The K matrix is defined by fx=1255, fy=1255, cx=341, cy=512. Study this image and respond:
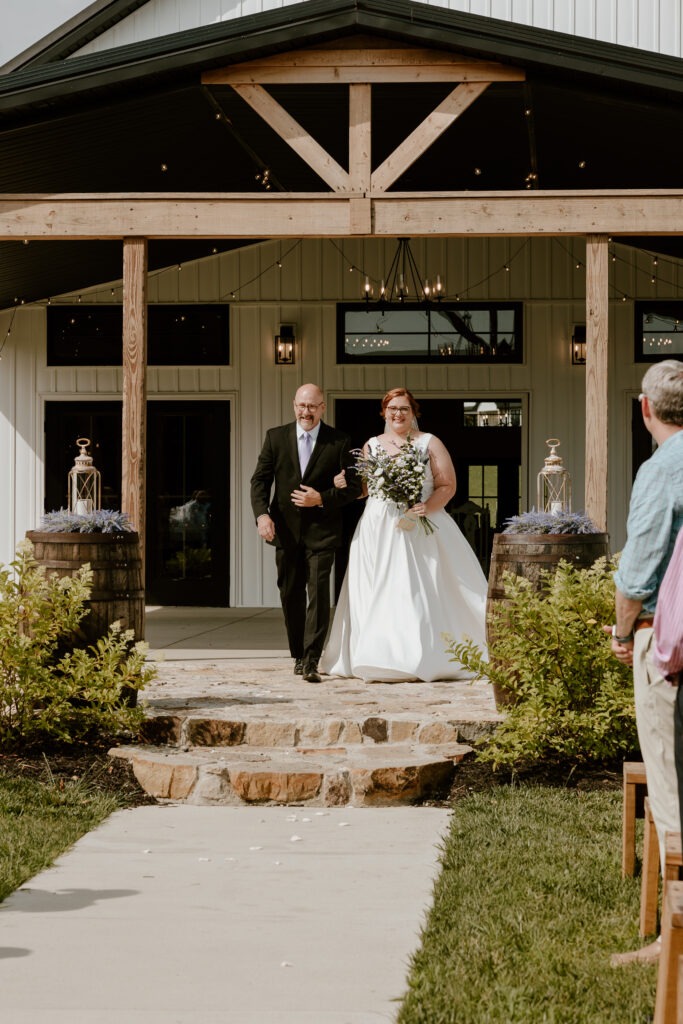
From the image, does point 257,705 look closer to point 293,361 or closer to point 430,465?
point 430,465

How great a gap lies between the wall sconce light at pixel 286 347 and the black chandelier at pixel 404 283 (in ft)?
2.86

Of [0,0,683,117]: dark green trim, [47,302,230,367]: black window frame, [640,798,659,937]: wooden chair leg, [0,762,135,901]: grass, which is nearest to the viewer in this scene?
[640,798,659,937]: wooden chair leg

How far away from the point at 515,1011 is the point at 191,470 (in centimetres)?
1033

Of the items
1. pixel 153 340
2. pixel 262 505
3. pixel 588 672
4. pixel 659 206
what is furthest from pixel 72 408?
pixel 588 672

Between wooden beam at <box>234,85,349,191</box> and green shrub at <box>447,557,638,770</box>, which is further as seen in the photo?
wooden beam at <box>234,85,349,191</box>

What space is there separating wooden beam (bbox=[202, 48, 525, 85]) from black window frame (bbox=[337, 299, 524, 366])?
486cm

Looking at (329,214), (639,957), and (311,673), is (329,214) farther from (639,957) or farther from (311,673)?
(639,957)

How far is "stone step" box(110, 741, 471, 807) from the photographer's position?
573 cm

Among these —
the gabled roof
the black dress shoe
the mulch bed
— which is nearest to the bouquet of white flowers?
the black dress shoe

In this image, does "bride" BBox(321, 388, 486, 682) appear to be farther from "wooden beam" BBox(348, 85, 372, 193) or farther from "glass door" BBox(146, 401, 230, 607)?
"glass door" BBox(146, 401, 230, 607)

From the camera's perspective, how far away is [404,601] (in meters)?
7.95

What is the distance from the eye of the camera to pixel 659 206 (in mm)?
8156

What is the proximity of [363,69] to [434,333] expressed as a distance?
5007mm

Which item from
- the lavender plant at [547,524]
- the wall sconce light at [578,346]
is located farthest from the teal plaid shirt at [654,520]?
the wall sconce light at [578,346]
